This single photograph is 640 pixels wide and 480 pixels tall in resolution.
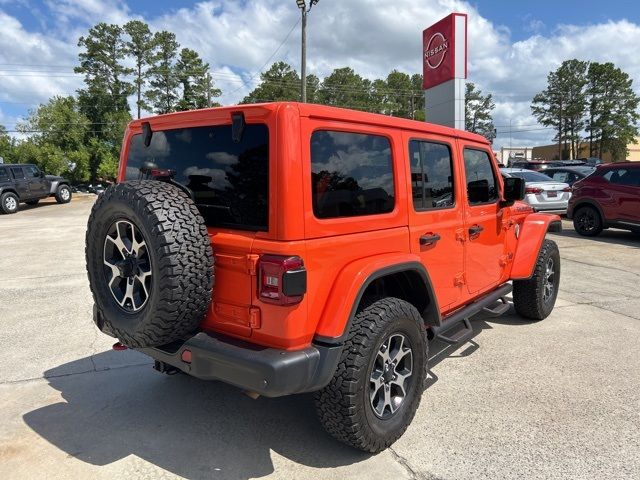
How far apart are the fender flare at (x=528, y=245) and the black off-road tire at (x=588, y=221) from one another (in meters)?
6.87

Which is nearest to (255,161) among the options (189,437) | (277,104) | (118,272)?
(277,104)

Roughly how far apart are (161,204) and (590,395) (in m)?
3.27

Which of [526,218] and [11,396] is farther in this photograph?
[526,218]

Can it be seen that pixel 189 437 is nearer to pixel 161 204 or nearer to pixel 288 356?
pixel 288 356

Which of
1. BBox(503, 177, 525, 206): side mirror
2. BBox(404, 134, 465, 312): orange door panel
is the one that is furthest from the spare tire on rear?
BBox(503, 177, 525, 206): side mirror

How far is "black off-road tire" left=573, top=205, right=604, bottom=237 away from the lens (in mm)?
10648

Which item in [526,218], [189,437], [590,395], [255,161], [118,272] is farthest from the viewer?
[526,218]

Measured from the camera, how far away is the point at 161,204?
93.7 inches

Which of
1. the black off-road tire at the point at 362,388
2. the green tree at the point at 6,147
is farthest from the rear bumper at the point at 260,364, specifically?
the green tree at the point at 6,147

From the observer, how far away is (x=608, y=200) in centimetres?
1024

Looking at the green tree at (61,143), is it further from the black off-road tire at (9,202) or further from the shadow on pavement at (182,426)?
the shadow on pavement at (182,426)

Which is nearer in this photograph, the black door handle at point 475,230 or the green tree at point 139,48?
the black door handle at point 475,230

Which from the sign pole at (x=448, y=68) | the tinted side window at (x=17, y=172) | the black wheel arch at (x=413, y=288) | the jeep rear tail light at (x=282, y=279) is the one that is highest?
the sign pole at (x=448, y=68)

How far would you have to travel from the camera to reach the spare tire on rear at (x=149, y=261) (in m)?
2.34
